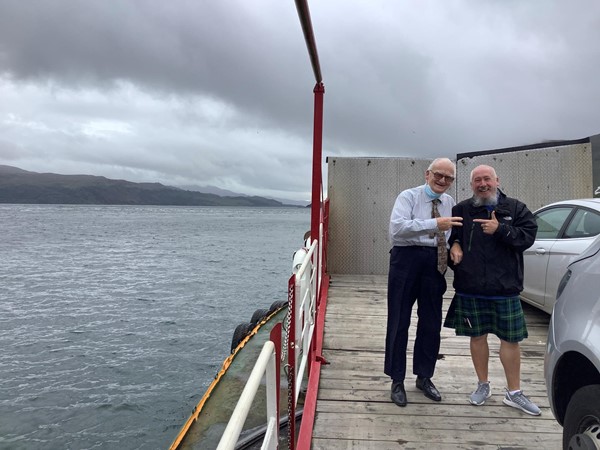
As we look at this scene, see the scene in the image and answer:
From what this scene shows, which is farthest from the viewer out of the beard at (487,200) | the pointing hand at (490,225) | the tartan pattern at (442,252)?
the tartan pattern at (442,252)

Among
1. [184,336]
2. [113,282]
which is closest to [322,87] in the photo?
[184,336]

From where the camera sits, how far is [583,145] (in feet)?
26.2

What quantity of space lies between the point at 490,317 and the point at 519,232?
668 millimetres

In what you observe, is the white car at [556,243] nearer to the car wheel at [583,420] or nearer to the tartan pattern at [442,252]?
the tartan pattern at [442,252]

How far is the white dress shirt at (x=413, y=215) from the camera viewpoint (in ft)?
10.9

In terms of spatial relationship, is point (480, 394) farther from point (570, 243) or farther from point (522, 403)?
point (570, 243)

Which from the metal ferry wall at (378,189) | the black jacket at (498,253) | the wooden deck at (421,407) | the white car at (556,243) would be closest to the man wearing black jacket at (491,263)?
the black jacket at (498,253)

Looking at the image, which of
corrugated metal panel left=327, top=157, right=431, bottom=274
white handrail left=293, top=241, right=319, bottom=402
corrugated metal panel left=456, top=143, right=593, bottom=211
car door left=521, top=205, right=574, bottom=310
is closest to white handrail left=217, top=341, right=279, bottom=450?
white handrail left=293, top=241, right=319, bottom=402

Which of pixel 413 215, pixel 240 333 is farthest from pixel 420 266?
pixel 240 333

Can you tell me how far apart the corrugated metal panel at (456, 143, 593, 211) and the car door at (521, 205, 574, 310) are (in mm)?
A: 2714

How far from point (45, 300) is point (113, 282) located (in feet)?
12.8

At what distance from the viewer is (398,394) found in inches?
144

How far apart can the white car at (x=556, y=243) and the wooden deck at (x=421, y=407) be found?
1.86 ft

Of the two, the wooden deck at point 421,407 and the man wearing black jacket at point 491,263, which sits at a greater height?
the man wearing black jacket at point 491,263
